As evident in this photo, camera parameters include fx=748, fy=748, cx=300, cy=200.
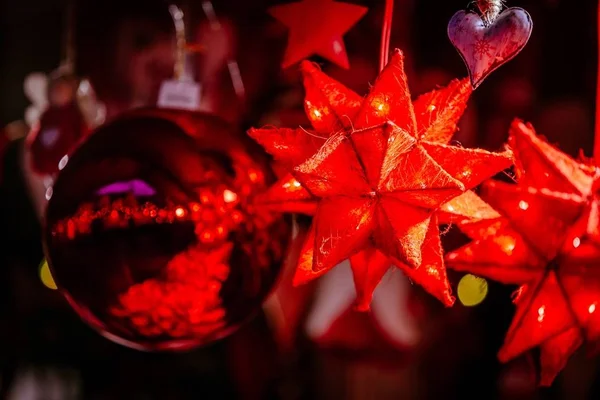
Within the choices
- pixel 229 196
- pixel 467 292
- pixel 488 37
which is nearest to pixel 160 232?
pixel 229 196

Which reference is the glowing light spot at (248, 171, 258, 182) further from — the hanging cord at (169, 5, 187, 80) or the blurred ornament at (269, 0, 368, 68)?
the hanging cord at (169, 5, 187, 80)

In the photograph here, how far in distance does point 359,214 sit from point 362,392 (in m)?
1.23

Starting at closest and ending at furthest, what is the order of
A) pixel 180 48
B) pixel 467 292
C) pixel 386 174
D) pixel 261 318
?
1. pixel 386 174
2. pixel 180 48
3. pixel 467 292
4. pixel 261 318

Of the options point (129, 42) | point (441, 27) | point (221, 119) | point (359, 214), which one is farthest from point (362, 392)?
point (359, 214)

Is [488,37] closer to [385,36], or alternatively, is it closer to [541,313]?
[385,36]

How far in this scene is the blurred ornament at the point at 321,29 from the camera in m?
0.83

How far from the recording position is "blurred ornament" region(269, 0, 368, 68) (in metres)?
0.83

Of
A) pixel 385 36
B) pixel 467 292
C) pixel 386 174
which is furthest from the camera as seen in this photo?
pixel 467 292

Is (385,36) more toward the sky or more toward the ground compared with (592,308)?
more toward the sky

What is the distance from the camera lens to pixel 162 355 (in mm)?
1732

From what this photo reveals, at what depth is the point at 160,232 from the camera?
29.0 inches

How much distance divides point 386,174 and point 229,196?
20 cm

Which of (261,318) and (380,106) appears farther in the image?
(261,318)

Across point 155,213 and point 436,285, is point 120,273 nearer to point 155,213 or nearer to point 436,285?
point 155,213
